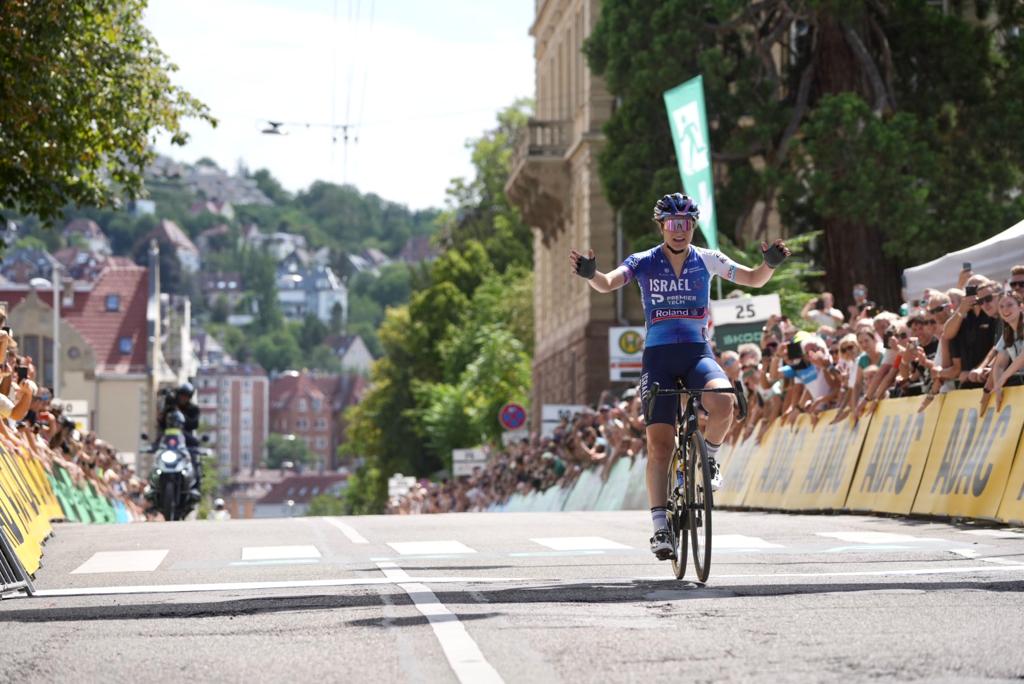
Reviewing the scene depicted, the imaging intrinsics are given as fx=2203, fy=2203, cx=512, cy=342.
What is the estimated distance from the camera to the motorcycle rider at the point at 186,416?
101 feet

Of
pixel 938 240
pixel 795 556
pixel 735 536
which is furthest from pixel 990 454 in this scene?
pixel 938 240

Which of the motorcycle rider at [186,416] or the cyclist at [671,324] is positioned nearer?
the cyclist at [671,324]

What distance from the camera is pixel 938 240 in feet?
134

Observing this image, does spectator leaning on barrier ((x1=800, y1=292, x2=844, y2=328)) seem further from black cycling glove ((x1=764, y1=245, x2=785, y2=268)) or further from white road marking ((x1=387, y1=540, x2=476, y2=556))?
black cycling glove ((x1=764, y1=245, x2=785, y2=268))

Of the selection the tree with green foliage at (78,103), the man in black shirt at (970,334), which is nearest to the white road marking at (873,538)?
the man in black shirt at (970,334)

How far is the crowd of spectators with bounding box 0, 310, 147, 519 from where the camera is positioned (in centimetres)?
2214

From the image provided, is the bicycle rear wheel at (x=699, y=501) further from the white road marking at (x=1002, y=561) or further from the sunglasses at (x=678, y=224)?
the white road marking at (x=1002, y=561)

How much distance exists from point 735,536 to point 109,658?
887 cm

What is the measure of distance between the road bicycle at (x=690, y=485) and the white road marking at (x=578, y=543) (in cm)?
378

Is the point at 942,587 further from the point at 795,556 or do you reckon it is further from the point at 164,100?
the point at 164,100

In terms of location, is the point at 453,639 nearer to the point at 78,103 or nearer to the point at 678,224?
the point at 678,224

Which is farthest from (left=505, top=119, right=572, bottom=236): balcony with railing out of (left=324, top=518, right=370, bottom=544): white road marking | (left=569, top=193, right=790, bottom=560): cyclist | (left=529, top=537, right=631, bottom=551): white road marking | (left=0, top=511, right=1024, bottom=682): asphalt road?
(left=569, top=193, right=790, bottom=560): cyclist

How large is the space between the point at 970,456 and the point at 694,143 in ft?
51.4

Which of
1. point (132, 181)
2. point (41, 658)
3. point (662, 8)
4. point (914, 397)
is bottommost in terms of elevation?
point (41, 658)
